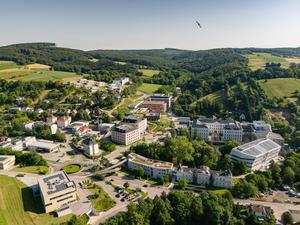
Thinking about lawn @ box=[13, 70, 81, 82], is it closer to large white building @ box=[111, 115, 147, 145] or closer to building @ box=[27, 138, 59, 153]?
building @ box=[27, 138, 59, 153]

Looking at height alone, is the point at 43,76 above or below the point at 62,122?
above

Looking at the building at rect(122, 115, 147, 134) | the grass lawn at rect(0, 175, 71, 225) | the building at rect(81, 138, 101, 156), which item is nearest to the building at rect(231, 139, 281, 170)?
the building at rect(122, 115, 147, 134)

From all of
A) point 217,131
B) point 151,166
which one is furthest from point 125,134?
point 217,131

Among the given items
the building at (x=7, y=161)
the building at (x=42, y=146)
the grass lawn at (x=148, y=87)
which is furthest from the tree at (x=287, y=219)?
the grass lawn at (x=148, y=87)

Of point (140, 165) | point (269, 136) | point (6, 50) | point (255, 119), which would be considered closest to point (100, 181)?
point (140, 165)

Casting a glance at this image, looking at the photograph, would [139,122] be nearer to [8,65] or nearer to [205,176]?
[205,176]

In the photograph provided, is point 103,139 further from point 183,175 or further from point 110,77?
point 110,77
